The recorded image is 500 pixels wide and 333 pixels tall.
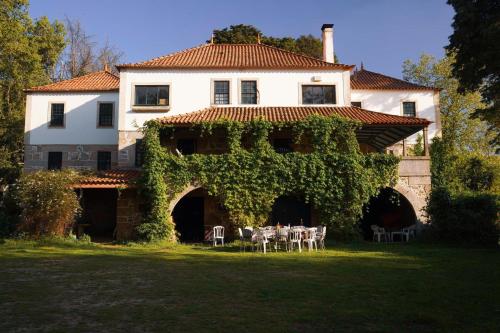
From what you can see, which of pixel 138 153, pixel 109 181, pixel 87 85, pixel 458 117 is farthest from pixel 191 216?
pixel 458 117

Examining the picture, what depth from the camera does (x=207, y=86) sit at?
21.9 metres

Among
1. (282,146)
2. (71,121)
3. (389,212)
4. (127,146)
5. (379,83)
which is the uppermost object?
(379,83)

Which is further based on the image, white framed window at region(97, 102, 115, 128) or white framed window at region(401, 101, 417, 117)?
white framed window at region(401, 101, 417, 117)

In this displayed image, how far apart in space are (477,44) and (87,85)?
21.3 meters

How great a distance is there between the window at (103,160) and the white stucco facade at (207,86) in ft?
13.4

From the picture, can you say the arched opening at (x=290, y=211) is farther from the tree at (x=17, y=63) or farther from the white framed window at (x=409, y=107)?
the tree at (x=17, y=63)

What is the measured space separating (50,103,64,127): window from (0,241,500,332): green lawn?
13936mm

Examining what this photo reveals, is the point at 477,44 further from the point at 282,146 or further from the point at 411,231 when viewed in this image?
the point at 282,146

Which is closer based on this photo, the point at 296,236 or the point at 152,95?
the point at 296,236

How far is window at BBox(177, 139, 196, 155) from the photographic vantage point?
21.0 meters

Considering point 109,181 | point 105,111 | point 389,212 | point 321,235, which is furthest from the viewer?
point 105,111

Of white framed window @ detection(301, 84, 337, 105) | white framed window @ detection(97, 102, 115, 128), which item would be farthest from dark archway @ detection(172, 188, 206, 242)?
white framed window @ detection(97, 102, 115, 128)

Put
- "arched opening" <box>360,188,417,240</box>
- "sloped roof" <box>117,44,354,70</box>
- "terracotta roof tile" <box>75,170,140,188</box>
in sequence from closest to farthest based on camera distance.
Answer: "terracotta roof tile" <box>75,170,140,188</box> < "arched opening" <box>360,188,417,240</box> < "sloped roof" <box>117,44,354,70</box>

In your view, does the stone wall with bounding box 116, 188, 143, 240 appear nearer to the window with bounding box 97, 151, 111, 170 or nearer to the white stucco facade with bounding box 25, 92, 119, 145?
the window with bounding box 97, 151, 111, 170
